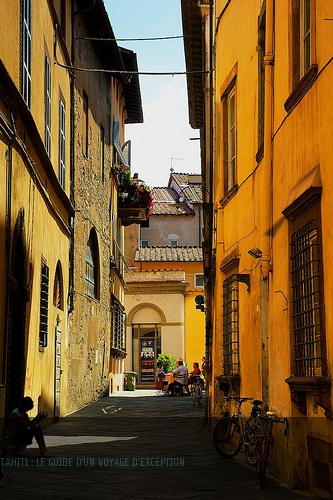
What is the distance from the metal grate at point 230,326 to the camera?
42.8 ft

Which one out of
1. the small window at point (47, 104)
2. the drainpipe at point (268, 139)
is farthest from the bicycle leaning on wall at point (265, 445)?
the small window at point (47, 104)

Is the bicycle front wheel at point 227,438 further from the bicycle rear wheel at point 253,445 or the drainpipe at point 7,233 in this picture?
the drainpipe at point 7,233

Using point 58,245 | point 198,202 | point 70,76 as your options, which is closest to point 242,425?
point 58,245

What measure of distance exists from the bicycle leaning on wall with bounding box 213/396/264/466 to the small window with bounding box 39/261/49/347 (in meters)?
4.10

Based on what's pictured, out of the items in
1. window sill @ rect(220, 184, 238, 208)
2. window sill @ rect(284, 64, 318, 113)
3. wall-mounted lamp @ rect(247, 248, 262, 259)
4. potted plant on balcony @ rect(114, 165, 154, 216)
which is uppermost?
potted plant on balcony @ rect(114, 165, 154, 216)

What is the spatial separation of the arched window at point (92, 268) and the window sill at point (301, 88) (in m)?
13.9

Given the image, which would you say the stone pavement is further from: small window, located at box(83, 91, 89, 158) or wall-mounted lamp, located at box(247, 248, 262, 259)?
small window, located at box(83, 91, 89, 158)

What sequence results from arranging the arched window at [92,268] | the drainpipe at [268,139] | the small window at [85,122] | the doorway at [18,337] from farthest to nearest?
1. the arched window at [92,268]
2. the small window at [85,122]
3. the doorway at [18,337]
4. the drainpipe at [268,139]

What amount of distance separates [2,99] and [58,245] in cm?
676

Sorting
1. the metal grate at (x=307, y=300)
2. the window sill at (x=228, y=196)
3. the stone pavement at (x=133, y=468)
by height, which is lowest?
the stone pavement at (x=133, y=468)

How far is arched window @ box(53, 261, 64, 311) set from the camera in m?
17.3

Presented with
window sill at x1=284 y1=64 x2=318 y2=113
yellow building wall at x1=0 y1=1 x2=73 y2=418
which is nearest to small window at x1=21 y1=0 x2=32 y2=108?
yellow building wall at x1=0 y1=1 x2=73 y2=418

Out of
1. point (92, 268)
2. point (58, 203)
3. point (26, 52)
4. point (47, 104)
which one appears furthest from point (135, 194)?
point (26, 52)

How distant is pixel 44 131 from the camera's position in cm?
1498
